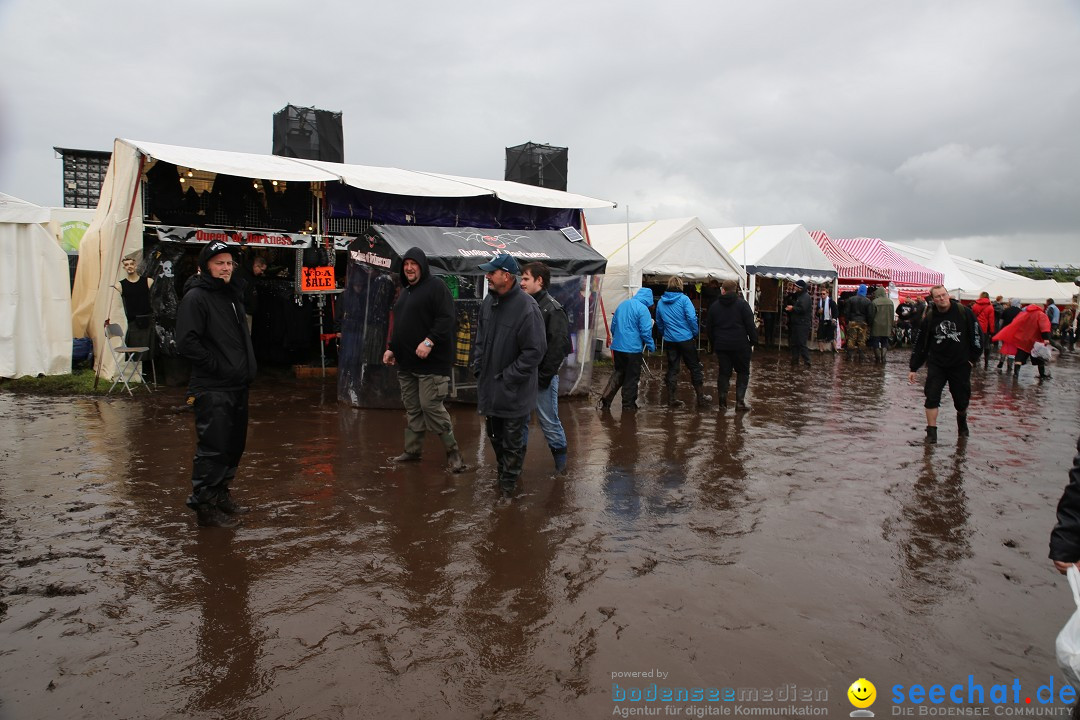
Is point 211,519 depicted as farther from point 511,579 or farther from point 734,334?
point 734,334

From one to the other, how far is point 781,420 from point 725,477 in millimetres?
3144

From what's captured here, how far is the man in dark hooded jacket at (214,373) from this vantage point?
4281 mm

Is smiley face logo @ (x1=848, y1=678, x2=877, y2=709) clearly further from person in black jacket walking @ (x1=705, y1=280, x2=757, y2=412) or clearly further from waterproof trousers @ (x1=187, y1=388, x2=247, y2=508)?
person in black jacket walking @ (x1=705, y1=280, x2=757, y2=412)

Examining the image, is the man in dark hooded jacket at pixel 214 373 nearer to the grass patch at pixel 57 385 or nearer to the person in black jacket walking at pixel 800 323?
the grass patch at pixel 57 385

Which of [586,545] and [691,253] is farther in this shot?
[691,253]

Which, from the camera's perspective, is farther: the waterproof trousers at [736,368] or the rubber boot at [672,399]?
the rubber boot at [672,399]

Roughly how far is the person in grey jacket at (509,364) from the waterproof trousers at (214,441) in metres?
1.62

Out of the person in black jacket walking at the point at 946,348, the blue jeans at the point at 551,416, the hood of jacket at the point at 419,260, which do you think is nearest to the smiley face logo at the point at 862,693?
the blue jeans at the point at 551,416

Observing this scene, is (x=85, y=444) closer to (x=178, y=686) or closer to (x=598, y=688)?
(x=178, y=686)

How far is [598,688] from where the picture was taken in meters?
2.82

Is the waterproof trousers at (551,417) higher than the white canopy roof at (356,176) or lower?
lower

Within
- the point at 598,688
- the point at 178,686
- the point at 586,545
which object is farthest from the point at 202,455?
the point at 598,688

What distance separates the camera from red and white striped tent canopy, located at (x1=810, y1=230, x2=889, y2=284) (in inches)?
806

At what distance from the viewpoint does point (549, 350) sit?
550 cm
